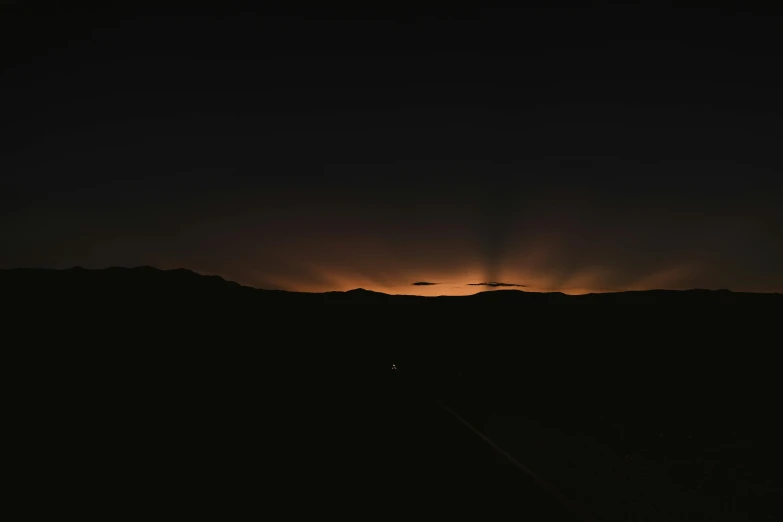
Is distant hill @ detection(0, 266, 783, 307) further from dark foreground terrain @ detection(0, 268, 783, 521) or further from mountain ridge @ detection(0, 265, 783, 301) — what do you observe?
dark foreground terrain @ detection(0, 268, 783, 521)

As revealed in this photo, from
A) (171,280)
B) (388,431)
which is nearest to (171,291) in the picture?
(171,280)

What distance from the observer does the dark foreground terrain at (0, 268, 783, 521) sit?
7.74 metres

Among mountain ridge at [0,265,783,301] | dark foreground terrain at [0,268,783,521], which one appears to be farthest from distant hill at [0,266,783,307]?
dark foreground terrain at [0,268,783,521]

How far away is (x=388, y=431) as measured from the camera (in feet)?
46.3

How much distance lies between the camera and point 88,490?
25.6 feet

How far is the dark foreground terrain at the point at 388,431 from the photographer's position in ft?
25.4

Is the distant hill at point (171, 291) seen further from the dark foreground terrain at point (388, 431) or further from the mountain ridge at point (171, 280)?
the dark foreground terrain at point (388, 431)

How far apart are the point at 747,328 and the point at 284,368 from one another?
44.5m

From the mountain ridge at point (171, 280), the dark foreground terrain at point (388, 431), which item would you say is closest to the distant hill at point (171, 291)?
the mountain ridge at point (171, 280)

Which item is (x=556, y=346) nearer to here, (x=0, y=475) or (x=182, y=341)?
(x=182, y=341)

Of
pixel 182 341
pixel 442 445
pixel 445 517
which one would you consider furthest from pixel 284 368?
pixel 445 517

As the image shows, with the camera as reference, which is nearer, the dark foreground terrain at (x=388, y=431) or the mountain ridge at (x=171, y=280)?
the dark foreground terrain at (x=388, y=431)

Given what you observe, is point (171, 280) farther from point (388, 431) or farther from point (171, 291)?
point (388, 431)

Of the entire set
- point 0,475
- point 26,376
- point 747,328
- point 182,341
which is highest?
point 747,328
